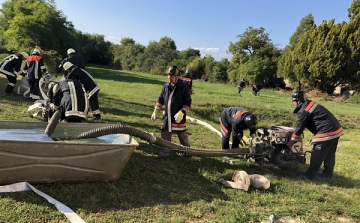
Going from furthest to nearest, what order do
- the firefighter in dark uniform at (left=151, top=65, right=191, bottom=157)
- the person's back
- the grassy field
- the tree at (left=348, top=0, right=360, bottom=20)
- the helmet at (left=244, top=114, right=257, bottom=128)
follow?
the tree at (left=348, top=0, right=360, bottom=20), the firefighter in dark uniform at (left=151, top=65, right=191, bottom=157), the helmet at (left=244, top=114, right=257, bottom=128), the person's back, the grassy field

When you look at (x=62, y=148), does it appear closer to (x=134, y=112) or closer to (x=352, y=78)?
(x=134, y=112)

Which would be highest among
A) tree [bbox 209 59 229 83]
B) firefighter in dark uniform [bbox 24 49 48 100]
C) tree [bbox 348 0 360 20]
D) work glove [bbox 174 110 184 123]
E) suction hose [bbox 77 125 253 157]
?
tree [bbox 348 0 360 20]

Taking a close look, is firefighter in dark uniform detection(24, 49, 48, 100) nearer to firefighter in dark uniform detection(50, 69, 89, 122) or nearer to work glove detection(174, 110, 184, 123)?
firefighter in dark uniform detection(50, 69, 89, 122)

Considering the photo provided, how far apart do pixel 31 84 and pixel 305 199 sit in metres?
9.09

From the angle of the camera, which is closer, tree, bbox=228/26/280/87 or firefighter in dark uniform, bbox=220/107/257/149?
firefighter in dark uniform, bbox=220/107/257/149

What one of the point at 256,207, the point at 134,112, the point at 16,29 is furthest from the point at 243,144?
the point at 16,29

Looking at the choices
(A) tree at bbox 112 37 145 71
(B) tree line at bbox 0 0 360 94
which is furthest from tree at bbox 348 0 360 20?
(A) tree at bbox 112 37 145 71

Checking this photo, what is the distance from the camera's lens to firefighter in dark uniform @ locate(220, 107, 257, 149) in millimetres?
A: 5566

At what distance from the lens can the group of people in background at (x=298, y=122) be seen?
5641 mm

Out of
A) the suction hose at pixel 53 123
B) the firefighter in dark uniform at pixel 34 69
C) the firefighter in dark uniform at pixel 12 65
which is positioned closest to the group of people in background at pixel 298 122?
the suction hose at pixel 53 123

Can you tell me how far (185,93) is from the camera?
594 centimetres

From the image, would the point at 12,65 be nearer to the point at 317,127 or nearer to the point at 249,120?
the point at 249,120

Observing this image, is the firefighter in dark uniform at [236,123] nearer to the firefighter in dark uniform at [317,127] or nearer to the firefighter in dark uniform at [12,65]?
the firefighter in dark uniform at [317,127]

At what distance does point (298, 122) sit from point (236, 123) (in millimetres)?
1154
